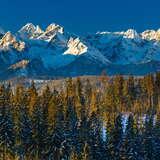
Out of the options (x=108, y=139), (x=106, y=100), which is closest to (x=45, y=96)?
(x=108, y=139)

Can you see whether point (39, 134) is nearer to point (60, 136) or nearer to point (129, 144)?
point (60, 136)

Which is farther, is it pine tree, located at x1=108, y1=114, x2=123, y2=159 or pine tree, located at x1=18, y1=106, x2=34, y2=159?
pine tree, located at x1=18, y1=106, x2=34, y2=159

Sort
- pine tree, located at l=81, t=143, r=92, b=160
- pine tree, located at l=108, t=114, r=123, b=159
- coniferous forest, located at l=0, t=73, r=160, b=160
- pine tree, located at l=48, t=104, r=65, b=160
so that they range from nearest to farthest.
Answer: pine tree, located at l=81, t=143, r=92, b=160 → coniferous forest, located at l=0, t=73, r=160, b=160 → pine tree, located at l=108, t=114, r=123, b=159 → pine tree, located at l=48, t=104, r=65, b=160

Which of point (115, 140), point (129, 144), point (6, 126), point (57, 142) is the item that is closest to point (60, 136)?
point (57, 142)

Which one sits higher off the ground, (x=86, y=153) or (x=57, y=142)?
(x=57, y=142)

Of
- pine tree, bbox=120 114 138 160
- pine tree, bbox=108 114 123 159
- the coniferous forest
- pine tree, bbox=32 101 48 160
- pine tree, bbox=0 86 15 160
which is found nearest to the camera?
pine tree, bbox=120 114 138 160

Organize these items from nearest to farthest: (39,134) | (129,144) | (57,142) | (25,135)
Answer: (129,144) → (57,142) → (39,134) → (25,135)

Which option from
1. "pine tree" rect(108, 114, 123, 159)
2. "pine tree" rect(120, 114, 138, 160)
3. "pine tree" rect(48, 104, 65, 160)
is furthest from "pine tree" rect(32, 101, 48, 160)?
"pine tree" rect(120, 114, 138, 160)

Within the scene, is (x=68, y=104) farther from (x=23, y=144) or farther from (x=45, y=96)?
(x=23, y=144)

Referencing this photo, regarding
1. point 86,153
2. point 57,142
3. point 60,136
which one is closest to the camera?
point 86,153

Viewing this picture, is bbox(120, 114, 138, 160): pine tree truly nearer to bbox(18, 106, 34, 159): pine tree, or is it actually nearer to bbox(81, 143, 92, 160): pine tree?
bbox(81, 143, 92, 160): pine tree

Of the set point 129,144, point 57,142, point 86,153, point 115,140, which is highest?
point 115,140

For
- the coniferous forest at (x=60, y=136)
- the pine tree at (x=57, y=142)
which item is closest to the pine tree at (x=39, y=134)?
the coniferous forest at (x=60, y=136)

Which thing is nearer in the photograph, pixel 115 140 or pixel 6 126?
pixel 115 140
